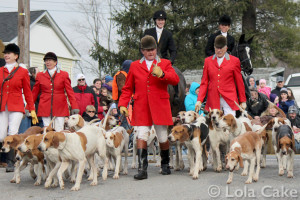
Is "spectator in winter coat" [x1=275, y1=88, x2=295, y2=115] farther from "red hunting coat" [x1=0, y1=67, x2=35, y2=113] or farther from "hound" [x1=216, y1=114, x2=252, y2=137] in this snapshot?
"red hunting coat" [x1=0, y1=67, x2=35, y2=113]

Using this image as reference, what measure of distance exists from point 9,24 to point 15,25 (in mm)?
577

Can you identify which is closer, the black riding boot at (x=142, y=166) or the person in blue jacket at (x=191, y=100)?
the black riding boot at (x=142, y=166)

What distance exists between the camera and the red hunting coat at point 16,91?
10.1 metres

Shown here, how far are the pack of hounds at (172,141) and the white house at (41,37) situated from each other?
22.1m

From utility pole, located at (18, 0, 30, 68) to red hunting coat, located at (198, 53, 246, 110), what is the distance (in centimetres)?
809

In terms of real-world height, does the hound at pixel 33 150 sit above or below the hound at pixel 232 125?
below

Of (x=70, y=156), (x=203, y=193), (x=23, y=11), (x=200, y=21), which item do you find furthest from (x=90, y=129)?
(x=200, y=21)

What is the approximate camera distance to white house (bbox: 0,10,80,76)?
105 ft

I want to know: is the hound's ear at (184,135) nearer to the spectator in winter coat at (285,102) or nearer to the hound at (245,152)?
the hound at (245,152)

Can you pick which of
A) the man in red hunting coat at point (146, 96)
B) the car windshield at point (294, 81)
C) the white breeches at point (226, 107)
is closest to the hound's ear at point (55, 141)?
the man in red hunting coat at point (146, 96)

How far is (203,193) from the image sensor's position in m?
7.36

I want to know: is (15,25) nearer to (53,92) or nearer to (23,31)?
(23,31)

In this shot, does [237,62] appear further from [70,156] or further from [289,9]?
[289,9]

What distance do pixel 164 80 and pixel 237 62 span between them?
4.83 ft
